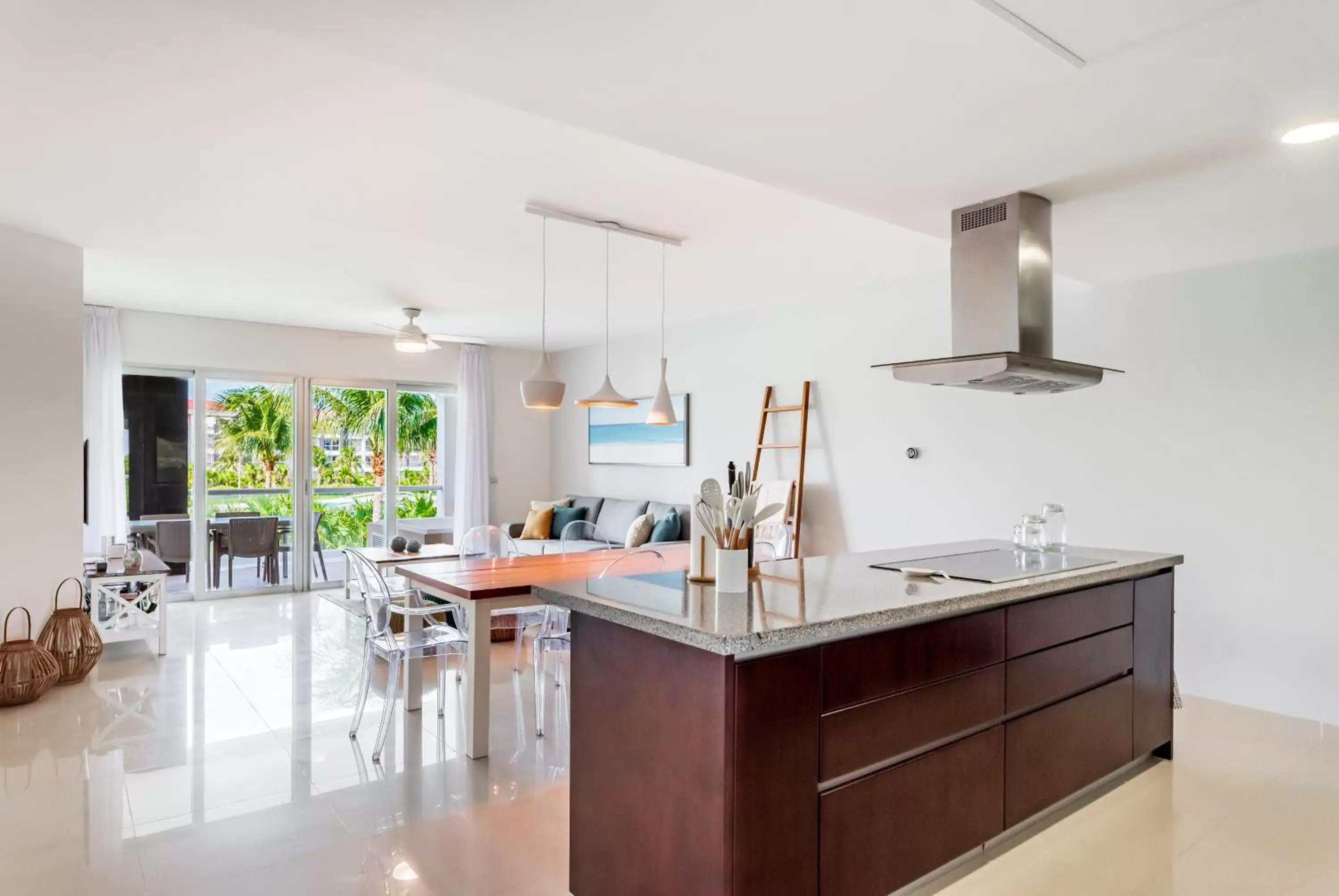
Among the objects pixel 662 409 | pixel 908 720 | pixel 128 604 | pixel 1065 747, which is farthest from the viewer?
pixel 128 604

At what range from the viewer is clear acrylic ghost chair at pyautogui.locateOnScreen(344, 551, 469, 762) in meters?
3.43

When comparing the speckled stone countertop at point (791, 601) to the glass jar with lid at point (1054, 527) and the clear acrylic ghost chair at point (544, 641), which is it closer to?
the glass jar with lid at point (1054, 527)

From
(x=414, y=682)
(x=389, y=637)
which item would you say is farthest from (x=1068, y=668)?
(x=414, y=682)

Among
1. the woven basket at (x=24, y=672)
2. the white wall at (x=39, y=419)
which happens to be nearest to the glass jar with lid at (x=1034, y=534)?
the woven basket at (x=24, y=672)

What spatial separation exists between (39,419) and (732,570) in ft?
13.9

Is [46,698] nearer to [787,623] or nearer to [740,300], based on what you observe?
[787,623]

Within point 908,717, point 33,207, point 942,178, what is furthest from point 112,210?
point 908,717

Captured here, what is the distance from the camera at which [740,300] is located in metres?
6.03

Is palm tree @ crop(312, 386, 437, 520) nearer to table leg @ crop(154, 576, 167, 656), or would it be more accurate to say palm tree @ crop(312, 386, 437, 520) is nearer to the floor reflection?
table leg @ crop(154, 576, 167, 656)

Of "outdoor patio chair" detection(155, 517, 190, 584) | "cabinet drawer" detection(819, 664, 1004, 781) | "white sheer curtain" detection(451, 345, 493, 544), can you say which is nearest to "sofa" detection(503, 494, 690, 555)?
"white sheer curtain" detection(451, 345, 493, 544)

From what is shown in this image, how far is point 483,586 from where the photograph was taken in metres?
3.23

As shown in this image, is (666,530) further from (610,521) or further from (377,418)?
(377,418)

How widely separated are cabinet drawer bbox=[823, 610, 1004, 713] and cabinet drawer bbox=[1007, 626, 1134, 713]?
0.53 feet

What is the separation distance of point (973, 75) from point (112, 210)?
4.10 meters
